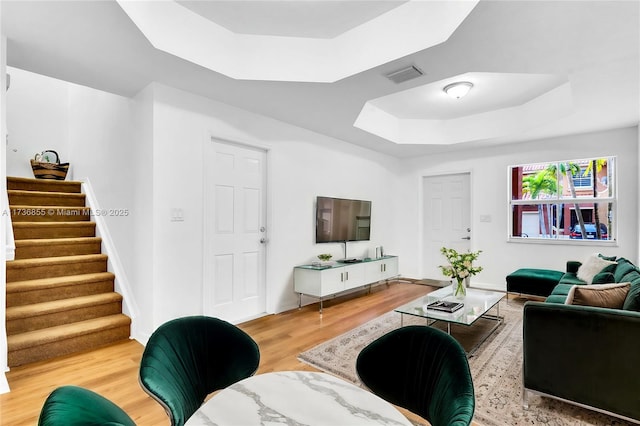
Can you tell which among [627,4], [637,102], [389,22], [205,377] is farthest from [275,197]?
[637,102]

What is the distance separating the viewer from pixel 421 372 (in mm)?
1317

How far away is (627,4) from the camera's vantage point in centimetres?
197

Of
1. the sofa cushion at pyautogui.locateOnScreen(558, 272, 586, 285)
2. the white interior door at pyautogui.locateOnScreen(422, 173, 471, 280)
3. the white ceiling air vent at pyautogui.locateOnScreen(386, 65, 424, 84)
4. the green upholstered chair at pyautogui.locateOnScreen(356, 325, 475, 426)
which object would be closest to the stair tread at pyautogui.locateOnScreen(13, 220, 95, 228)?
the white ceiling air vent at pyautogui.locateOnScreen(386, 65, 424, 84)

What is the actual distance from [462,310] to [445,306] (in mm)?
160

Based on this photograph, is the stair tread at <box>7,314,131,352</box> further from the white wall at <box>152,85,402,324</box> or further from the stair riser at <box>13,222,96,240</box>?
the stair riser at <box>13,222,96,240</box>

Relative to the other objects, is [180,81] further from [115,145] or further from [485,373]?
[485,373]

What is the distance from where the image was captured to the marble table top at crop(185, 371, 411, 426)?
972 millimetres

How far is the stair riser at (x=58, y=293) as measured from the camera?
306cm

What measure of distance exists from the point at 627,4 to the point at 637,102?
2154mm

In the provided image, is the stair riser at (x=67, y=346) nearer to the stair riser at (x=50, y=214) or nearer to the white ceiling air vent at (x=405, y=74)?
the stair riser at (x=50, y=214)

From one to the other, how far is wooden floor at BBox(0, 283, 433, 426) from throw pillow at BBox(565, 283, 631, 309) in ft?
6.52

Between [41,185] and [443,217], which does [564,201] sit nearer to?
[443,217]

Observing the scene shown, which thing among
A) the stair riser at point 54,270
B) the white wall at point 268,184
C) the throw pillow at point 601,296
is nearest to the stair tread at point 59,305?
the stair riser at point 54,270

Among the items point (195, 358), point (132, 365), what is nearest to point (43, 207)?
point (132, 365)
